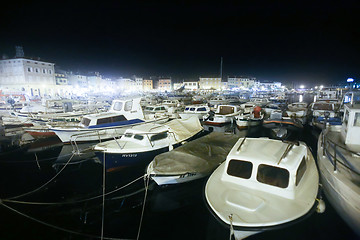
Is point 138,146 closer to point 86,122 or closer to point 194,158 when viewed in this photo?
point 194,158

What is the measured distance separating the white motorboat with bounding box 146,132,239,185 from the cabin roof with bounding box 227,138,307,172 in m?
1.92

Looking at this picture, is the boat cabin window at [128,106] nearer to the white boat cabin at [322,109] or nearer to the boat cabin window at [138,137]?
the boat cabin window at [138,137]

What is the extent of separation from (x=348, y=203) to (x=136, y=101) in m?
15.6

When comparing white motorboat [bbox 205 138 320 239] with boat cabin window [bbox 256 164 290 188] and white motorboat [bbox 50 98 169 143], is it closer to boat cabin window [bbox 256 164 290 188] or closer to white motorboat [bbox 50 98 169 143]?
boat cabin window [bbox 256 164 290 188]

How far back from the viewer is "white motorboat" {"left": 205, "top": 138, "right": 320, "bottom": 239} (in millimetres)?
4444

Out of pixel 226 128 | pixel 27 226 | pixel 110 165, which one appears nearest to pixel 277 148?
pixel 110 165

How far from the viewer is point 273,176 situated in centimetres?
552

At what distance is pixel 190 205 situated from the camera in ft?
24.7

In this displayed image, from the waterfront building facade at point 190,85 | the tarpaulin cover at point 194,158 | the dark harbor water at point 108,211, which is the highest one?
the waterfront building facade at point 190,85

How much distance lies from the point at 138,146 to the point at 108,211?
11.9ft

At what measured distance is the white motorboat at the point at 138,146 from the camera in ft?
31.2

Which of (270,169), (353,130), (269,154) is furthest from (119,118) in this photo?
(353,130)

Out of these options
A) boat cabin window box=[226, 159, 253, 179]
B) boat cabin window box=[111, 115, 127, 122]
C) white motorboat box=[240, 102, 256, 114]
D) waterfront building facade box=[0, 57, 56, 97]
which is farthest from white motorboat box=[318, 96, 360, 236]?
waterfront building facade box=[0, 57, 56, 97]

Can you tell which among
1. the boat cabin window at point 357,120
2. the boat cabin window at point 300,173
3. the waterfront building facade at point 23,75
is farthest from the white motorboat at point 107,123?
the waterfront building facade at point 23,75
